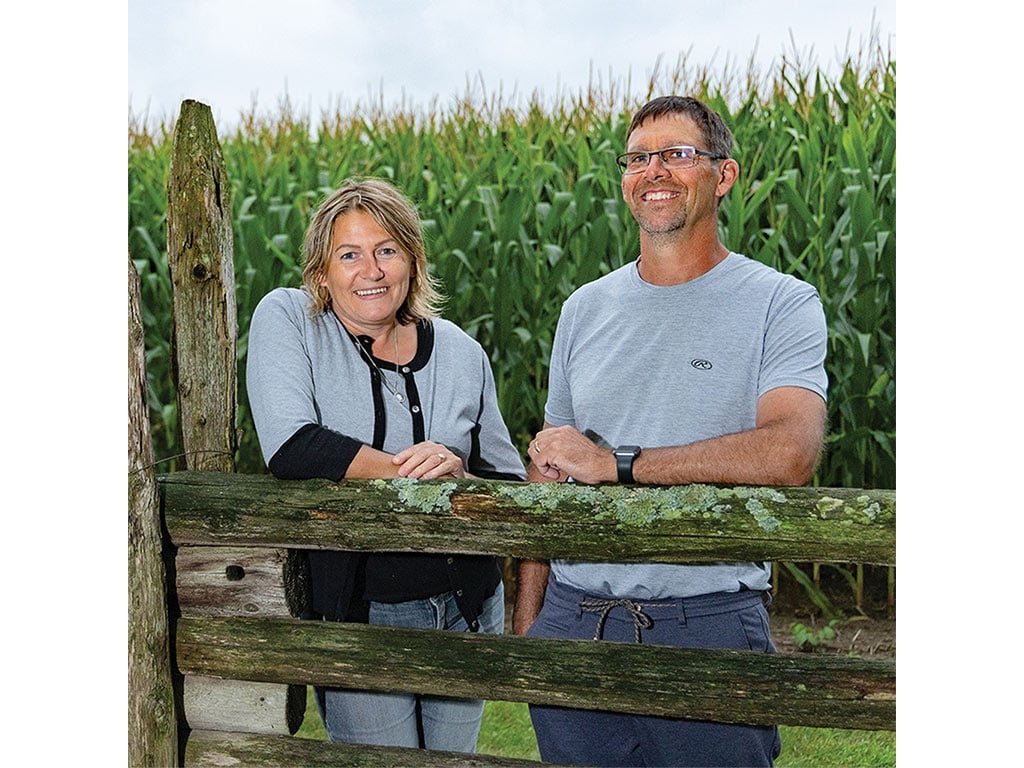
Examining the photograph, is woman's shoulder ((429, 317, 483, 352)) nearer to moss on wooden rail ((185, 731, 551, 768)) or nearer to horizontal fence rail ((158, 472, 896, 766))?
horizontal fence rail ((158, 472, 896, 766))

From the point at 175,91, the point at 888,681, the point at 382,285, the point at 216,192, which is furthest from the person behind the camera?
the point at 175,91

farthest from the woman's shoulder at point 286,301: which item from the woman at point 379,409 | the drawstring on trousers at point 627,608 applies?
the drawstring on trousers at point 627,608

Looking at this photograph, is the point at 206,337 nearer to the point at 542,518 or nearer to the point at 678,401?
the point at 542,518

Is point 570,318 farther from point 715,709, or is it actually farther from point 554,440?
point 715,709

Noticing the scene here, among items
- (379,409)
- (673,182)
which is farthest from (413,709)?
(673,182)

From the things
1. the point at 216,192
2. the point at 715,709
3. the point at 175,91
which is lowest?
the point at 715,709

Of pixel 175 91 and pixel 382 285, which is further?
pixel 175 91

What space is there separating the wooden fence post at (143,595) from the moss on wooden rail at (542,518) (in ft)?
0.19

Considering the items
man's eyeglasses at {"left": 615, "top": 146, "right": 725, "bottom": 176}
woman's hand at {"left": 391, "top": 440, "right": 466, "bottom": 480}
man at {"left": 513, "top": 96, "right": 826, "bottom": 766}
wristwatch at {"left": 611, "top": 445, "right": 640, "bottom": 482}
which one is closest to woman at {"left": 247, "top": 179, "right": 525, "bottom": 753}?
woman's hand at {"left": 391, "top": 440, "right": 466, "bottom": 480}

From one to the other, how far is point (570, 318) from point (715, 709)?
739 mm

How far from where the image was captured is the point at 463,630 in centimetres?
202

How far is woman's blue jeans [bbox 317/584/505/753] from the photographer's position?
6.68 feet

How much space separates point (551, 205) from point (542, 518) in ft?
3.56
